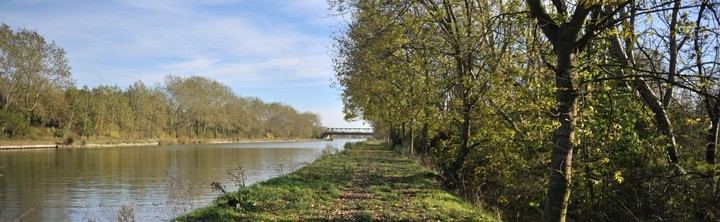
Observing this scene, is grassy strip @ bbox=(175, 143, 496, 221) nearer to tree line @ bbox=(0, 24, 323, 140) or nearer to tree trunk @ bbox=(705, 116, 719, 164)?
tree trunk @ bbox=(705, 116, 719, 164)

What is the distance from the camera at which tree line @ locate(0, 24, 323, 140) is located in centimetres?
4959

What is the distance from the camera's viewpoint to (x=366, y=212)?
9.46 metres

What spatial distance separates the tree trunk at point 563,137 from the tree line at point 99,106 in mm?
55315

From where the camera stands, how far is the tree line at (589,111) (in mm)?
6102

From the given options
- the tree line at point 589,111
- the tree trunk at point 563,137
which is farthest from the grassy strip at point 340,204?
the tree trunk at point 563,137

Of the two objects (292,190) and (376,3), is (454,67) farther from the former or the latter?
(292,190)

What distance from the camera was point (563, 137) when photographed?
6145 millimetres

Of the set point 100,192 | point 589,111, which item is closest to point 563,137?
point 589,111

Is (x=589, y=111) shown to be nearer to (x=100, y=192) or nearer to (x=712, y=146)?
(x=712, y=146)

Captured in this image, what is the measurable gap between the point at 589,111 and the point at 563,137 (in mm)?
2213

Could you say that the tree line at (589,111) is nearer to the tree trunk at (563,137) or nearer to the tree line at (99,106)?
the tree trunk at (563,137)

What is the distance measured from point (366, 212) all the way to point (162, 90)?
7984cm

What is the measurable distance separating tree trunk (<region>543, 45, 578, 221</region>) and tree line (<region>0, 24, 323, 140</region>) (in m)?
55.3

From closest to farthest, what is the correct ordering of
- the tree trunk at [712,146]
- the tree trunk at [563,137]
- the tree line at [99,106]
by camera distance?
the tree trunk at [563,137] < the tree trunk at [712,146] < the tree line at [99,106]
